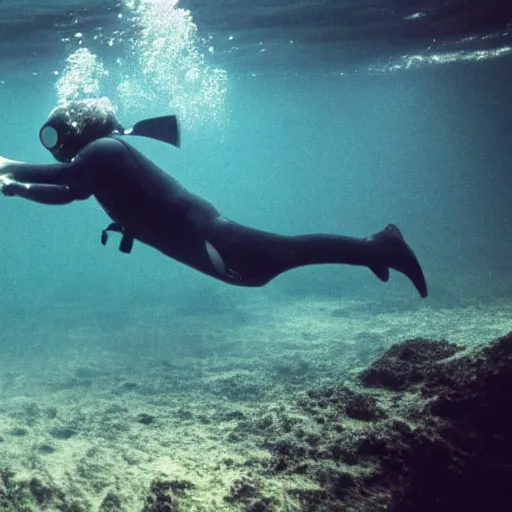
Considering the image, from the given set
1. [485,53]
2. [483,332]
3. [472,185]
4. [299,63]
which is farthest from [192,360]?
[472,185]

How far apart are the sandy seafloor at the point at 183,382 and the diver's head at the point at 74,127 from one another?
2805 mm

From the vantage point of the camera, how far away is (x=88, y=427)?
20.5 feet

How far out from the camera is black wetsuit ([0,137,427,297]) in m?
3.67

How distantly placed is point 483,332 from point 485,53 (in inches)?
721

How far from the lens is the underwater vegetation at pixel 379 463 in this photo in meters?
3.05

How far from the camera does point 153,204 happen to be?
3791mm

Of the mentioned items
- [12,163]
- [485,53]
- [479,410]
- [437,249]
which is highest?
[485,53]

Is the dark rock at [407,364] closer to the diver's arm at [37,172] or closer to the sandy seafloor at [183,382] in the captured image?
the sandy seafloor at [183,382]

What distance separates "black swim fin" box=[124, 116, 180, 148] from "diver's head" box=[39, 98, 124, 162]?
28 cm

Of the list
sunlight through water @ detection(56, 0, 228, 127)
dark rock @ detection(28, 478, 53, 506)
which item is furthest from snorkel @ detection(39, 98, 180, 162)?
sunlight through water @ detection(56, 0, 228, 127)

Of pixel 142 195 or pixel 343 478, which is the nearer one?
pixel 343 478

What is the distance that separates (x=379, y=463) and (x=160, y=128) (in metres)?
3.35

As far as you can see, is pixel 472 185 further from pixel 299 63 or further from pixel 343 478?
pixel 343 478

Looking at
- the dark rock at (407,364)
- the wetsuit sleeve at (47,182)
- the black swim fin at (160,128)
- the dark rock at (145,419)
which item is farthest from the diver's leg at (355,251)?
the dark rock at (145,419)
